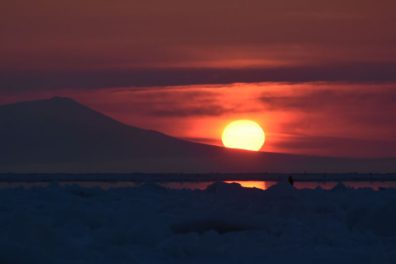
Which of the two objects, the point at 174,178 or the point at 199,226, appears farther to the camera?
the point at 174,178

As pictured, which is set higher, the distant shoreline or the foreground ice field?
the distant shoreline

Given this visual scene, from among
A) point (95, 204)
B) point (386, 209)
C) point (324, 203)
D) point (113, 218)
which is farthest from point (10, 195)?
point (386, 209)

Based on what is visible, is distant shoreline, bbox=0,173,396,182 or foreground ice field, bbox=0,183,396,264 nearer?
foreground ice field, bbox=0,183,396,264

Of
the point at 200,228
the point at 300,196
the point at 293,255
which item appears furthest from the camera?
the point at 300,196

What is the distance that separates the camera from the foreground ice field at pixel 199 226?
439 inches

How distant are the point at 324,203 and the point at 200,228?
11.3ft

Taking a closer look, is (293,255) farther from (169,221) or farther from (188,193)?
(188,193)

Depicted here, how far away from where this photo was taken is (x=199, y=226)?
13680 mm

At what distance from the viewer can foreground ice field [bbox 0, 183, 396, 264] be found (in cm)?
1114

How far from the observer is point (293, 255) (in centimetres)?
1143

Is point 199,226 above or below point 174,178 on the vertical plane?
below

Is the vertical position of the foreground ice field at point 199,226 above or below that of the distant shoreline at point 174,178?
below

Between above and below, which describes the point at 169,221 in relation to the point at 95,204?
below

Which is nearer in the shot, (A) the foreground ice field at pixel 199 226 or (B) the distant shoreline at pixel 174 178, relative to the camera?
(A) the foreground ice field at pixel 199 226
